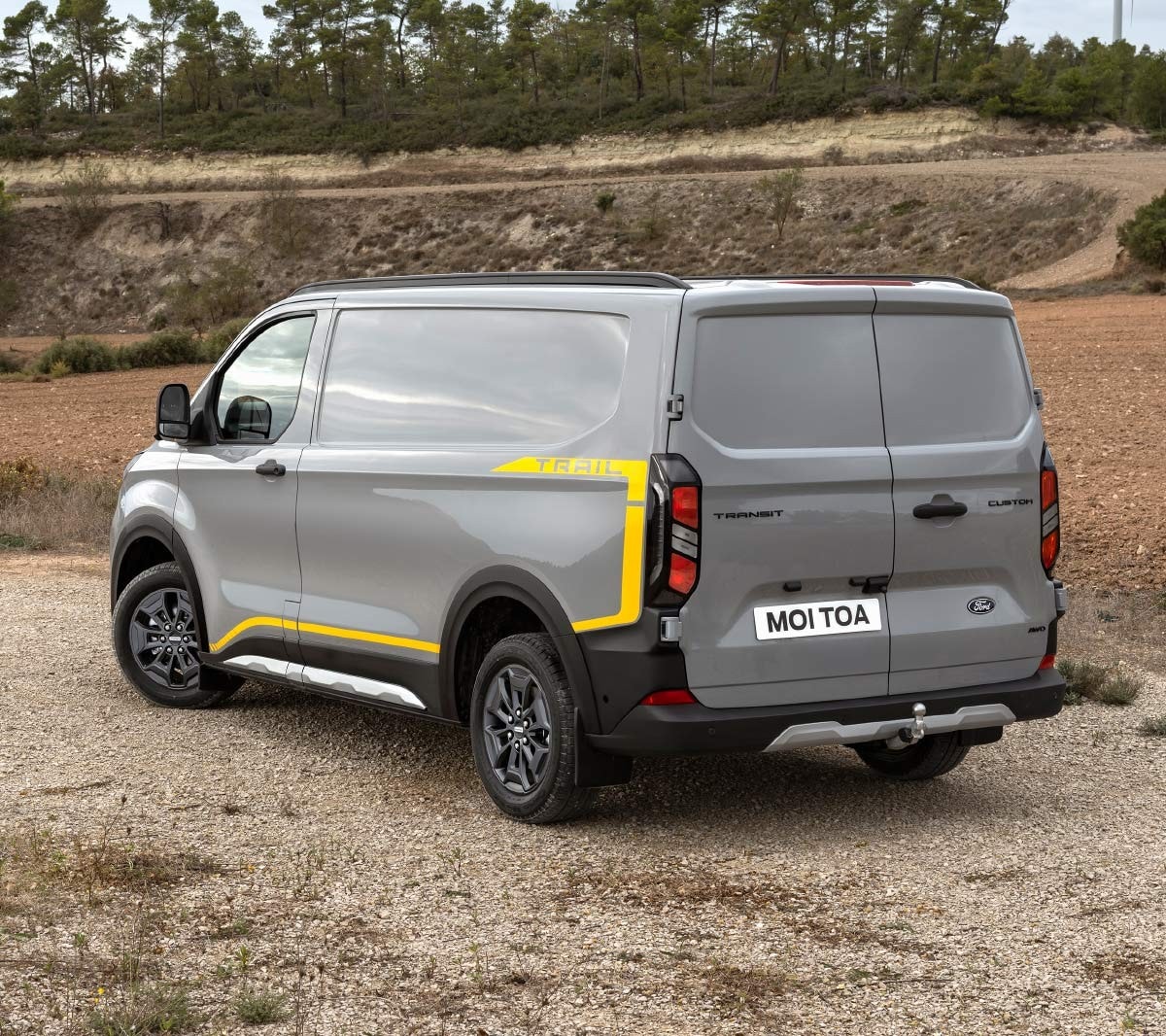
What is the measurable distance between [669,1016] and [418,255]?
67.1 meters

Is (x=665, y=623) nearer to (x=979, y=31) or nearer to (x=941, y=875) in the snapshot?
(x=941, y=875)

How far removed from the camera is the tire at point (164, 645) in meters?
7.52

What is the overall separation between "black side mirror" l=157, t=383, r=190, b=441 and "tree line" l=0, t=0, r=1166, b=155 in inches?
2984

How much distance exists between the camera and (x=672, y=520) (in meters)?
4.95

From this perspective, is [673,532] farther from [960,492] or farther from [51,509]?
[51,509]

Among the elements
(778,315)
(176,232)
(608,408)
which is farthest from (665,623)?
(176,232)

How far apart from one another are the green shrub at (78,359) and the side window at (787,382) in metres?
37.9

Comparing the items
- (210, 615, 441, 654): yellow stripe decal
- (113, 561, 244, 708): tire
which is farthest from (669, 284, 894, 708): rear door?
(113, 561, 244, 708): tire

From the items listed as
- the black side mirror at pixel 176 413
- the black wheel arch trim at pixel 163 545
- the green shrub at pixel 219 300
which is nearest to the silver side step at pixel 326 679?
the black wheel arch trim at pixel 163 545

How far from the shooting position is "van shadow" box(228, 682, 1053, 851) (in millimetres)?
5707

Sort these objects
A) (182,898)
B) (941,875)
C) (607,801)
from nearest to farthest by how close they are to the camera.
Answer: (182,898), (941,875), (607,801)

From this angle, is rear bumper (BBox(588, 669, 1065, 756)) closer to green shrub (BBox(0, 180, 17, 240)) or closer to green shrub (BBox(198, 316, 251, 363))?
green shrub (BBox(198, 316, 251, 363))

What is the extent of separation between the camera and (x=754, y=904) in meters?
4.77

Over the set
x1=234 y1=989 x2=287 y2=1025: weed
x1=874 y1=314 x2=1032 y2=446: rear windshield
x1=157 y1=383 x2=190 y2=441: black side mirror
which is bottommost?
x1=234 y1=989 x2=287 y2=1025: weed
